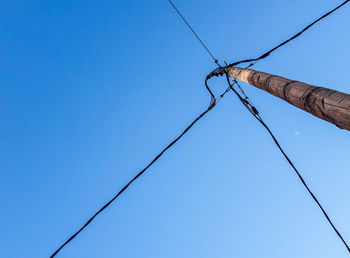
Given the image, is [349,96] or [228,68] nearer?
[349,96]

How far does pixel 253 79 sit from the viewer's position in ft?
10.8

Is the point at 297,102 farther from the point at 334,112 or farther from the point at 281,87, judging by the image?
the point at 334,112

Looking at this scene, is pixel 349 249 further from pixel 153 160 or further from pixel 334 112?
pixel 153 160

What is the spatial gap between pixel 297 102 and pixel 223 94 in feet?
11.5

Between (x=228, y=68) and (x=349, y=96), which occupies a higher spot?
(x=228, y=68)

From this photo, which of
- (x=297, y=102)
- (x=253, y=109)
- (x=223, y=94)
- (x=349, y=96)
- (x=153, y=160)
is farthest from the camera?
(x=223, y=94)

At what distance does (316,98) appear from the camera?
1865 mm

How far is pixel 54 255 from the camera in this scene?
3.19m

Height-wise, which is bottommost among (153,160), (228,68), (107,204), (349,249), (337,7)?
(349,249)

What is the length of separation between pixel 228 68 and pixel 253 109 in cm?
107

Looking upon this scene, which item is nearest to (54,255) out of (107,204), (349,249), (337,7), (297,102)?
(107,204)

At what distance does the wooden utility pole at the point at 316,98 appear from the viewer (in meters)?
1.62

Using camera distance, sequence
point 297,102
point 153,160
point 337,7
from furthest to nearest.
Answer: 1. point 337,7
2. point 153,160
3. point 297,102

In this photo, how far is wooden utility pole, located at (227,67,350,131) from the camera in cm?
162
